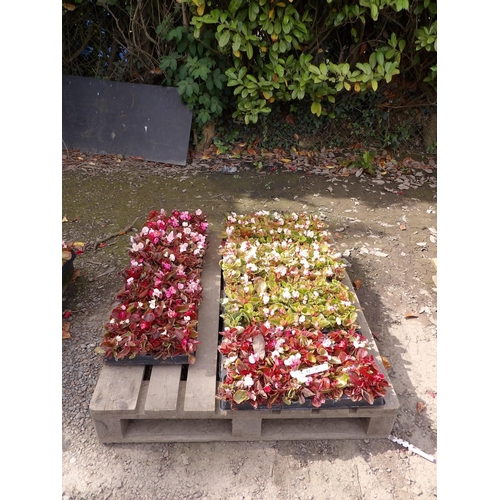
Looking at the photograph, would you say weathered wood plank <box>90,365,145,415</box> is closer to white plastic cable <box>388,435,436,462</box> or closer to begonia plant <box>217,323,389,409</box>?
begonia plant <box>217,323,389,409</box>

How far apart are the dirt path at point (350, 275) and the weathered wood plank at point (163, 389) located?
0.26m

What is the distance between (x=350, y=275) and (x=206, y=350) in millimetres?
1489

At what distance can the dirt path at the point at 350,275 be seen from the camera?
1853 millimetres

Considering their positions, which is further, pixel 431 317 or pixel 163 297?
pixel 431 317

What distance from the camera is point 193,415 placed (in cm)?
184

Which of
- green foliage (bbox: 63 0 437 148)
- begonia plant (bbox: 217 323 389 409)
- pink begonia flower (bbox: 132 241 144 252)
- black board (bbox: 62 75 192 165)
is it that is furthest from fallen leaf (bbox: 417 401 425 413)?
black board (bbox: 62 75 192 165)

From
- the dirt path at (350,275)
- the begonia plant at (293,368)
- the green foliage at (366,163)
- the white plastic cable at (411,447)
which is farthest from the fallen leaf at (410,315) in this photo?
the green foliage at (366,163)

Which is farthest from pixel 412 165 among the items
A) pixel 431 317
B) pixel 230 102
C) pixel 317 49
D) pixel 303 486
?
pixel 303 486

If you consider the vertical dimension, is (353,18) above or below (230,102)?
above

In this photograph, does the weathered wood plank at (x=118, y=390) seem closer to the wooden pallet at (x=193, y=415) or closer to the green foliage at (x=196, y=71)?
the wooden pallet at (x=193, y=415)

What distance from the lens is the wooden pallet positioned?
1860 millimetres

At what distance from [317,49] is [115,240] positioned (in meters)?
3.22

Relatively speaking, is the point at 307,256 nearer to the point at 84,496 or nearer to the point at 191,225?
the point at 191,225

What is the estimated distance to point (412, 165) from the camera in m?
5.40
